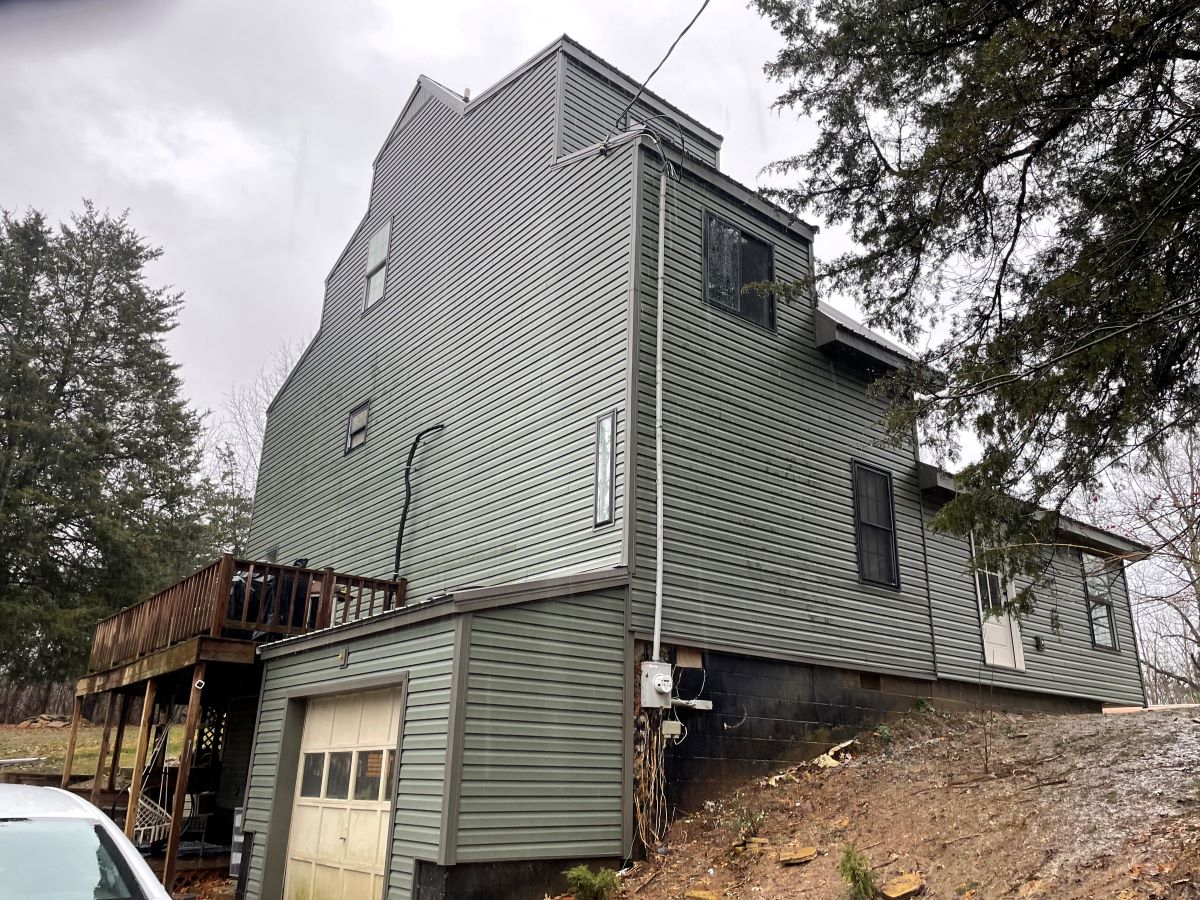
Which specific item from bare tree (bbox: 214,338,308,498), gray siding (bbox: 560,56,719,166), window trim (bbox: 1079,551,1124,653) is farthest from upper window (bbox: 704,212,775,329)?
bare tree (bbox: 214,338,308,498)

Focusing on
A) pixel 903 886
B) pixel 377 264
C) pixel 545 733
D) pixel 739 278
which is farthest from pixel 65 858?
pixel 377 264

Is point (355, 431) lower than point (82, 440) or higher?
lower

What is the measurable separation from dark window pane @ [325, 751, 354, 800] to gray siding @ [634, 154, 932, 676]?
3.57m

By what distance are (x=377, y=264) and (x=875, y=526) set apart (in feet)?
31.7

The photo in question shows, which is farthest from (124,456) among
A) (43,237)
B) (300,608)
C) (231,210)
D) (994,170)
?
(994,170)

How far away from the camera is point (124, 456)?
27.9 metres

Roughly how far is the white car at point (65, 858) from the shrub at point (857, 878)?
4.45 m

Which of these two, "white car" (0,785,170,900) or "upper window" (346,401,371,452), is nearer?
"white car" (0,785,170,900)

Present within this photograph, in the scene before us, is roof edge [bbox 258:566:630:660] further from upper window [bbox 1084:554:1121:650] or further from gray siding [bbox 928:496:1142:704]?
upper window [bbox 1084:554:1121:650]

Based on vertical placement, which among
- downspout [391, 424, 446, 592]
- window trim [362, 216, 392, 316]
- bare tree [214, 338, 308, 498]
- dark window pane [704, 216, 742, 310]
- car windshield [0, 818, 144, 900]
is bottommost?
car windshield [0, 818, 144, 900]

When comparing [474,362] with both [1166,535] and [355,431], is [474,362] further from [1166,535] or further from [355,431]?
[1166,535]

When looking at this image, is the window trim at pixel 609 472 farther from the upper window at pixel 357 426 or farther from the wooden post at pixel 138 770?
the upper window at pixel 357 426

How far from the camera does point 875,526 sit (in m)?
12.2

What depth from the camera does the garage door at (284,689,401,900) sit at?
28.7 ft
